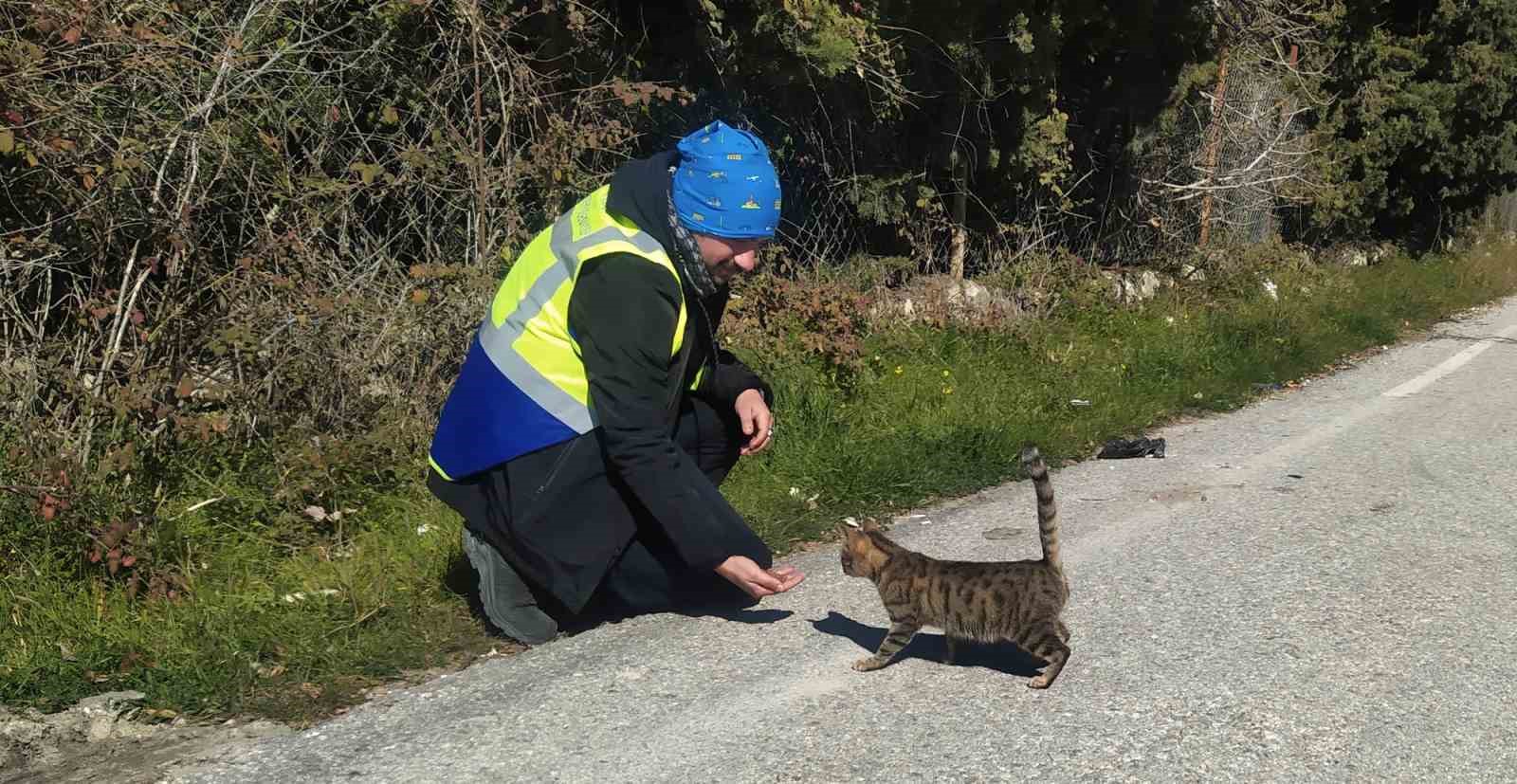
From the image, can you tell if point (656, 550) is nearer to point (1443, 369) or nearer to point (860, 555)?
point (860, 555)

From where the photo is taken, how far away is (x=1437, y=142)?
1664cm

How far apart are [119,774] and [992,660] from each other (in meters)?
2.69

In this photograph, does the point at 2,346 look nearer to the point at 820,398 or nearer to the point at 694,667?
the point at 694,667

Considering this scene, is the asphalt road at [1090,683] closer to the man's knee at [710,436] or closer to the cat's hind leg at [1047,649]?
the cat's hind leg at [1047,649]

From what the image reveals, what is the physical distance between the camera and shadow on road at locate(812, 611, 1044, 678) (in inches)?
172

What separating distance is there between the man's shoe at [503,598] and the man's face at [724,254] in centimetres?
125

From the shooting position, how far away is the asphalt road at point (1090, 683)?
3609 millimetres

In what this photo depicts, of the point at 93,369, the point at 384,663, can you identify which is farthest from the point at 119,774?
the point at 93,369

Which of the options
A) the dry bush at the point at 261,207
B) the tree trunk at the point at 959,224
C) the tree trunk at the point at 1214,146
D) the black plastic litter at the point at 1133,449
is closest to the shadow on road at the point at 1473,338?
the tree trunk at the point at 1214,146

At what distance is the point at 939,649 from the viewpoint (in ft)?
15.0

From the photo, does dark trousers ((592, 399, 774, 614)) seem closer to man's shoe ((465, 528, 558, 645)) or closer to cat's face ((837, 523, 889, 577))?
man's shoe ((465, 528, 558, 645))

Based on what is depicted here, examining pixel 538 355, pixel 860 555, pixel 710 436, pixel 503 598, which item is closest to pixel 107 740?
pixel 503 598

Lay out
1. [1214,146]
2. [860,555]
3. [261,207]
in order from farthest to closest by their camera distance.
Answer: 1. [1214,146]
2. [261,207]
3. [860,555]

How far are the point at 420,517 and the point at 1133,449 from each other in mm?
4041
